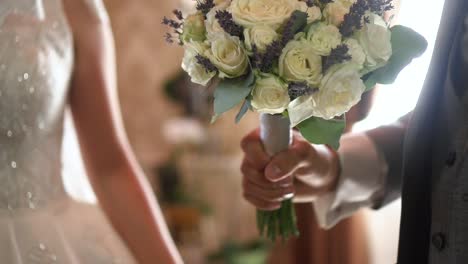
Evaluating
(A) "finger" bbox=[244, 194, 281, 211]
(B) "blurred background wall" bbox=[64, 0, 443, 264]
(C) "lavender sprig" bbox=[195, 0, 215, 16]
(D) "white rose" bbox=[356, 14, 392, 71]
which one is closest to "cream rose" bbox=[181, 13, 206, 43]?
(C) "lavender sprig" bbox=[195, 0, 215, 16]

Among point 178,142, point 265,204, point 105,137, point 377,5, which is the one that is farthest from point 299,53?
point 178,142

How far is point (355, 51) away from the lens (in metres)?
0.84

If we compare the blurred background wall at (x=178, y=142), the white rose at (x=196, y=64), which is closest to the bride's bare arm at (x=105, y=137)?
the white rose at (x=196, y=64)

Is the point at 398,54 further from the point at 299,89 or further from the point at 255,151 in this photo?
the point at 255,151

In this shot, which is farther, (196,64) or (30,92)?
(30,92)

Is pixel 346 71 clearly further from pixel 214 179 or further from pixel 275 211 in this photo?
pixel 214 179

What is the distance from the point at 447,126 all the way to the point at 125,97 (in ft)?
8.79

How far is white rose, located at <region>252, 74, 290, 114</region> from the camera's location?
850 mm

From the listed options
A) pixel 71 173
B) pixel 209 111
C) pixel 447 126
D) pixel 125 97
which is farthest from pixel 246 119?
pixel 447 126

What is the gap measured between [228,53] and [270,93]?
0.25 ft

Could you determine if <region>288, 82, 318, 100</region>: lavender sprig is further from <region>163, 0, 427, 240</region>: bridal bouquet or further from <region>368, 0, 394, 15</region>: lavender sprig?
<region>368, 0, 394, 15</region>: lavender sprig

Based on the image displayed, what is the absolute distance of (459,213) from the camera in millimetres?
866

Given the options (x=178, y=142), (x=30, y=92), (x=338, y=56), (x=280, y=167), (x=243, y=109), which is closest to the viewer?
(x=338, y=56)

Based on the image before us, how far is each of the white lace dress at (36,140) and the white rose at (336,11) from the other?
52 cm
